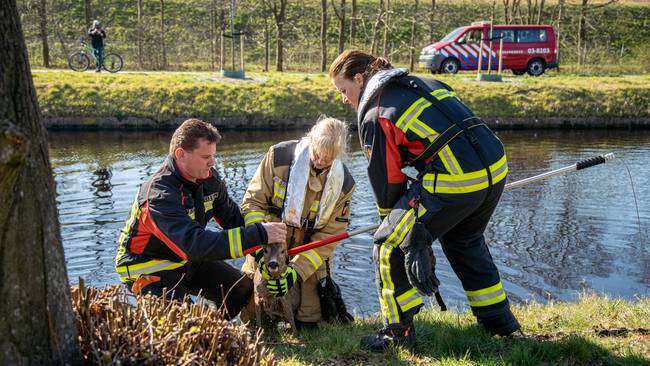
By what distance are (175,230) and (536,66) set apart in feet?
91.3

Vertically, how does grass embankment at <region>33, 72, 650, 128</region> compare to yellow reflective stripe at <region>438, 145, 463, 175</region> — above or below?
below

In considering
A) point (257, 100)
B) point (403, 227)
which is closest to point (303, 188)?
point (403, 227)

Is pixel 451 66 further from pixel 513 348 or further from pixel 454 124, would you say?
pixel 513 348

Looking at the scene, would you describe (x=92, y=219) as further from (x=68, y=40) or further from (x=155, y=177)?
(x=68, y=40)

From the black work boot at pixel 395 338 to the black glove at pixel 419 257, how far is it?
0.44 metres

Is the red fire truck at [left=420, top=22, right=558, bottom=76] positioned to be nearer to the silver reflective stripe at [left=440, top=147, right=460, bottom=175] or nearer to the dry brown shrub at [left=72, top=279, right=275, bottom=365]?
the silver reflective stripe at [left=440, top=147, right=460, bottom=175]

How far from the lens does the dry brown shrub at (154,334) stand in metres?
2.80

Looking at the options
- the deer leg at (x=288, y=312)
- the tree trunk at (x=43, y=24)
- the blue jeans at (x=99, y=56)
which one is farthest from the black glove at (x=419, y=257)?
the tree trunk at (x=43, y=24)

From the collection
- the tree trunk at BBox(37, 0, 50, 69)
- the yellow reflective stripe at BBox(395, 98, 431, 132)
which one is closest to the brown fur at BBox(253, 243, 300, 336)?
the yellow reflective stripe at BBox(395, 98, 431, 132)

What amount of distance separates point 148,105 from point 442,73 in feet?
45.9

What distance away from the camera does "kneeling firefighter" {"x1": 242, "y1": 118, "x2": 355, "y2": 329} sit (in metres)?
5.21

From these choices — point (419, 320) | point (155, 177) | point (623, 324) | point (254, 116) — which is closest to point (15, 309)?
point (155, 177)

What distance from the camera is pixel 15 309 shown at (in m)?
2.63

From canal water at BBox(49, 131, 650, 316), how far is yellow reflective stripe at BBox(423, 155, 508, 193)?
2.59 meters
